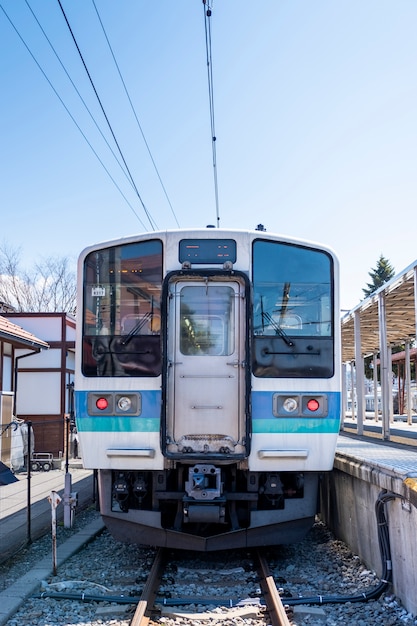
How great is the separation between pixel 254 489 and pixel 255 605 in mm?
1189

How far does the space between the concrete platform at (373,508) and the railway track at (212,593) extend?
3.09 feet

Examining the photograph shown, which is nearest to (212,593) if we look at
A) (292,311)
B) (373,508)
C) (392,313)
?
(373,508)

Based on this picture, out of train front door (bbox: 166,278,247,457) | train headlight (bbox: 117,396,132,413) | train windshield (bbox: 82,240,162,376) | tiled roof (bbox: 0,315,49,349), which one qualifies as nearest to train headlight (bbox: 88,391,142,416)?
train headlight (bbox: 117,396,132,413)

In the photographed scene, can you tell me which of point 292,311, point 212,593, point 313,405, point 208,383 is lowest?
point 212,593

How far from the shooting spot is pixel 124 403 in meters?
6.18

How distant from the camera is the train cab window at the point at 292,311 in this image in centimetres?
623

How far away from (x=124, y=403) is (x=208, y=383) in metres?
0.82

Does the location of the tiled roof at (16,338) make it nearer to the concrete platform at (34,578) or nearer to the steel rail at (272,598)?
the concrete platform at (34,578)

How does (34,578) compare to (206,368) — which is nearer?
(34,578)

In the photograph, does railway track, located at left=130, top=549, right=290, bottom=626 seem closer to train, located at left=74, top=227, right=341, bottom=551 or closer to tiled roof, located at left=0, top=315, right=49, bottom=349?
train, located at left=74, top=227, right=341, bottom=551

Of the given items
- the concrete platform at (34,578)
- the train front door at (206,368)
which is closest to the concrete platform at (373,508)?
the train front door at (206,368)

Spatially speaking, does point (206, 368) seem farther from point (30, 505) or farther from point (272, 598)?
point (30, 505)

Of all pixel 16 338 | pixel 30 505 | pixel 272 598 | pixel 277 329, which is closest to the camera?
pixel 272 598

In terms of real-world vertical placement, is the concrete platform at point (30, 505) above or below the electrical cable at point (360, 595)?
below
